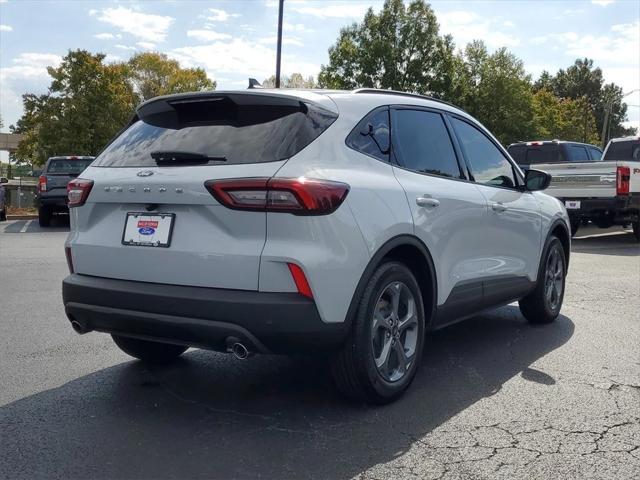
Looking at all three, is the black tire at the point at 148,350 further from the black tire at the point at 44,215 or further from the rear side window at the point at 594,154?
the rear side window at the point at 594,154

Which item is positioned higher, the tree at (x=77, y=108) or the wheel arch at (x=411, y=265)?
the tree at (x=77, y=108)

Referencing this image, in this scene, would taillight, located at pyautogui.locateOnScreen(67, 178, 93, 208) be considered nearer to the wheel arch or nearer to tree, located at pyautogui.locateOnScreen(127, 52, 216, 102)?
the wheel arch

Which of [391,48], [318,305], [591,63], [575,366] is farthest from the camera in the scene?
[591,63]

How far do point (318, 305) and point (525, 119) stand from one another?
5387cm

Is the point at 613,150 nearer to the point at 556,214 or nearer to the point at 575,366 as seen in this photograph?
the point at 556,214

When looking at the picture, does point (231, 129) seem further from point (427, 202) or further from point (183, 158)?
point (427, 202)

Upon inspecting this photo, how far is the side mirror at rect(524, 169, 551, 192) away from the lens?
585 cm

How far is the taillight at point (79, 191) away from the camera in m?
4.01

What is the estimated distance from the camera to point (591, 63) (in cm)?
10369

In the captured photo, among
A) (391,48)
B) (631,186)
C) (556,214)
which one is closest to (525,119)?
(391,48)

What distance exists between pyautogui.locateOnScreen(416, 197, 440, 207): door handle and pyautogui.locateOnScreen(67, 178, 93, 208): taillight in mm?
1880

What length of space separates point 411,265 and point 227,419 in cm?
141

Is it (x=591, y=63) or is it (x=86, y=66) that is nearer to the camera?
(x=86, y=66)

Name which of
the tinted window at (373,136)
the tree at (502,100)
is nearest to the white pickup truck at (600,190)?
the tinted window at (373,136)
